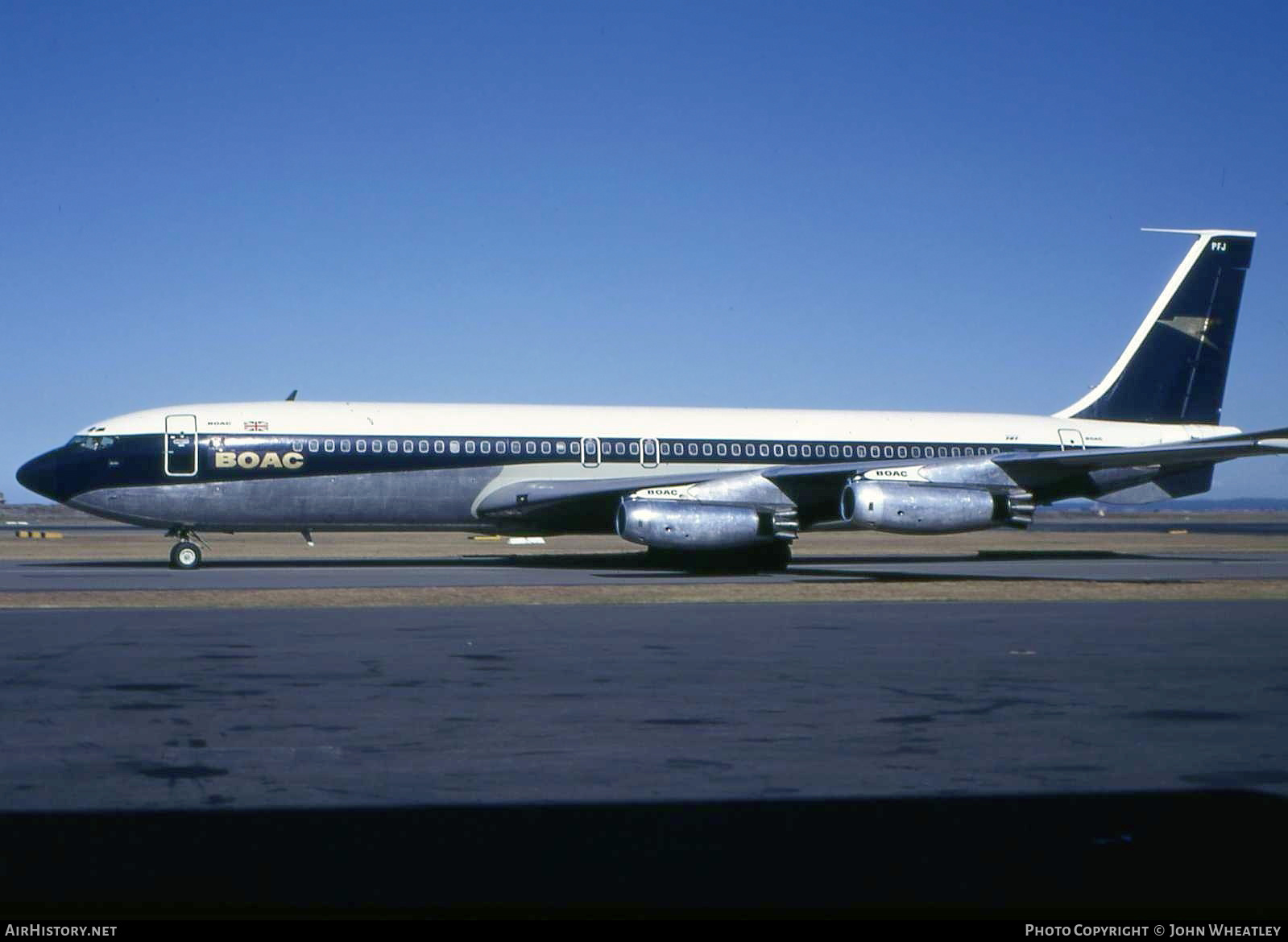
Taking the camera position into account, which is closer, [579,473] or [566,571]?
[566,571]

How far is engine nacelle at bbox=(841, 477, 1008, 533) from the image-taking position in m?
27.5

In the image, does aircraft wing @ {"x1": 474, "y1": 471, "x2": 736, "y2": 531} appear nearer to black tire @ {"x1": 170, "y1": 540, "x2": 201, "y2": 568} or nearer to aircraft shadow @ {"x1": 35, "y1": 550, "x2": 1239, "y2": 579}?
aircraft shadow @ {"x1": 35, "y1": 550, "x2": 1239, "y2": 579}

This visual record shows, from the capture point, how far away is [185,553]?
29.3 metres

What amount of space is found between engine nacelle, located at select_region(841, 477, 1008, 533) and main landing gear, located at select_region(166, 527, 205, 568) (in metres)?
14.4

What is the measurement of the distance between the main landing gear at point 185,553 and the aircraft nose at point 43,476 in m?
2.59

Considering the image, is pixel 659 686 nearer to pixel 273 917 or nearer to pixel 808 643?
pixel 808 643

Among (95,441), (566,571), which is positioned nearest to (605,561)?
(566,571)

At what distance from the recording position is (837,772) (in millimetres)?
7758

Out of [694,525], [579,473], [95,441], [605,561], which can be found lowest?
[605,561]

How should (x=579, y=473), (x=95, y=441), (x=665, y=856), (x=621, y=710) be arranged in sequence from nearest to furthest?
(x=665, y=856)
(x=621, y=710)
(x=95, y=441)
(x=579, y=473)

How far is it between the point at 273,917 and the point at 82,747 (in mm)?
3938

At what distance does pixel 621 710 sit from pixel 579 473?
69.2ft

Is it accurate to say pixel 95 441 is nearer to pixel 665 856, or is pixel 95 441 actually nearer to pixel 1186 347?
pixel 665 856

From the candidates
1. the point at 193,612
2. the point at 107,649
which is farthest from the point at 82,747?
the point at 193,612
